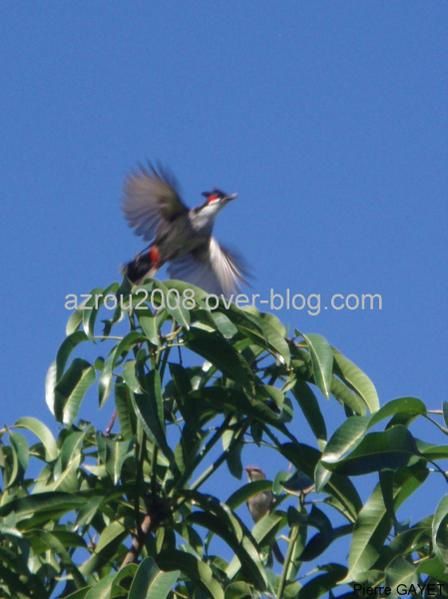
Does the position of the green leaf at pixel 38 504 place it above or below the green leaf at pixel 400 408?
below

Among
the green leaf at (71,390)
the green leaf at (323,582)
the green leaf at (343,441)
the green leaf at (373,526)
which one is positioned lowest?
the green leaf at (323,582)

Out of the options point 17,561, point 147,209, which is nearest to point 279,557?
point 147,209

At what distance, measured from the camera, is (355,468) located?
2.60m

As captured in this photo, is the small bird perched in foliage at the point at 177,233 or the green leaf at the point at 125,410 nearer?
the green leaf at the point at 125,410

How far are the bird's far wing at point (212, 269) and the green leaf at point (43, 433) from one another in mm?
2755

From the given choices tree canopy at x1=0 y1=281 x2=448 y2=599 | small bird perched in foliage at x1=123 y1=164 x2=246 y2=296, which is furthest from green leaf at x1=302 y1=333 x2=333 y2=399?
small bird perched in foliage at x1=123 y1=164 x2=246 y2=296

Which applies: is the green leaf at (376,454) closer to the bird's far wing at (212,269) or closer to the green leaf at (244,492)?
the green leaf at (244,492)

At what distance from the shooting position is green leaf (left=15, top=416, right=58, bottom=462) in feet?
10.9

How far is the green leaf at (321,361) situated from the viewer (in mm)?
2936

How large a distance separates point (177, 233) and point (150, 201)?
0.24 meters

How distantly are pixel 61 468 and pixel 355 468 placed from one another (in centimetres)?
86

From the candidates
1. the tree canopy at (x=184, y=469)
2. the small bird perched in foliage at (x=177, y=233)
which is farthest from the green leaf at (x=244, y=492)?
the small bird perched in foliage at (x=177, y=233)

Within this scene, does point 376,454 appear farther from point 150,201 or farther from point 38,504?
point 150,201

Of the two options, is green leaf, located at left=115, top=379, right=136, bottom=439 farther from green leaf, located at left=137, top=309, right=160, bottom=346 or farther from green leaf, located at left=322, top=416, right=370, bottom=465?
green leaf, located at left=322, top=416, right=370, bottom=465
